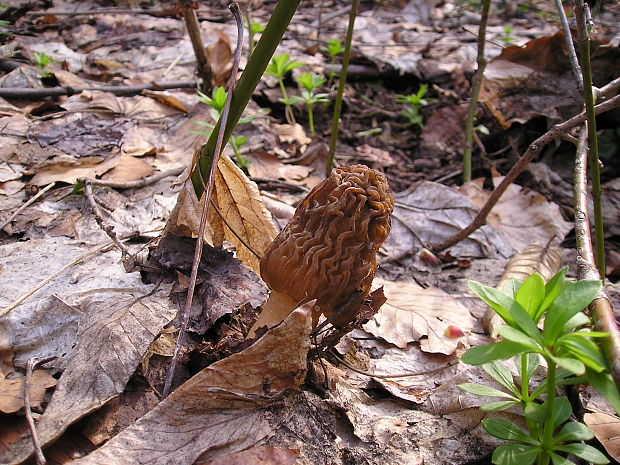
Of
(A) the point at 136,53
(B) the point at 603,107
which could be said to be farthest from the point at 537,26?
(B) the point at 603,107

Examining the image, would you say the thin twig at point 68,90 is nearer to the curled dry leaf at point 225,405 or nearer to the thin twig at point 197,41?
the thin twig at point 197,41

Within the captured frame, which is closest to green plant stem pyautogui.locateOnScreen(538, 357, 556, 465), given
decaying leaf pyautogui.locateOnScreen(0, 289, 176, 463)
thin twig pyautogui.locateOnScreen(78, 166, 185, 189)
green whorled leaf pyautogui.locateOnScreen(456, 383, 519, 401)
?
green whorled leaf pyautogui.locateOnScreen(456, 383, 519, 401)

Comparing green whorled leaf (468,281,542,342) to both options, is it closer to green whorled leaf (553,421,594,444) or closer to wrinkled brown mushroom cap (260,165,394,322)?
green whorled leaf (553,421,594,444)

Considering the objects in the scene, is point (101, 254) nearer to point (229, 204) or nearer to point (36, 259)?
point (36, 259)

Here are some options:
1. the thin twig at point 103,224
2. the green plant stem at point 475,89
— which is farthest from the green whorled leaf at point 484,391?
the green plant stem at point 475,89

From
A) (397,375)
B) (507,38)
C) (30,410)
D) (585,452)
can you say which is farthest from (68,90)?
(507,38)

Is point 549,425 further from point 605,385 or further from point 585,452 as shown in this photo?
point 605,385
